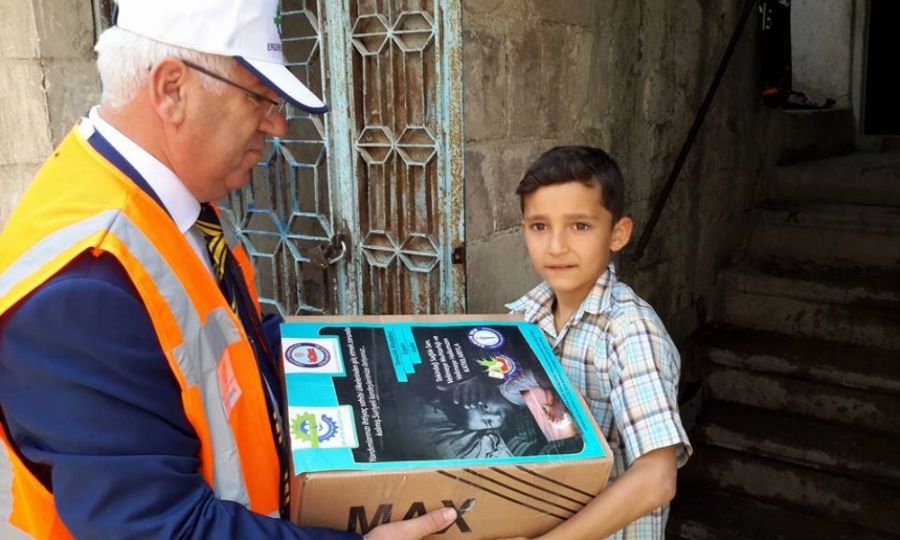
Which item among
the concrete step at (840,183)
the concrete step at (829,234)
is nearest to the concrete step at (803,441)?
the concrete step at (829,234)

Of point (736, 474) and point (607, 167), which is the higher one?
point (607, 167)

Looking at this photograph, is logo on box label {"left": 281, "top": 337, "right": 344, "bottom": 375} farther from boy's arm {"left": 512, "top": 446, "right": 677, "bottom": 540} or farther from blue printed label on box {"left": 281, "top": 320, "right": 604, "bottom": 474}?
boy's arm {"left": 512, "top": 446, "right": 677, "bottom": 540}

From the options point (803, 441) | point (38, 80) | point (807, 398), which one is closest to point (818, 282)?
point (807, 398)

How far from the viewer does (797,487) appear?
368 centimetres

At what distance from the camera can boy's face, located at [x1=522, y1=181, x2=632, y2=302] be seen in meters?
1.65

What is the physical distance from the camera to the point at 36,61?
2.57 meters

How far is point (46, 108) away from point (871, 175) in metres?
4.70

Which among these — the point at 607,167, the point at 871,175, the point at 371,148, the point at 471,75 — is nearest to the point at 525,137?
the point at 471,75

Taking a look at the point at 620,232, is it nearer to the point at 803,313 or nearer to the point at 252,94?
the point at 252,94

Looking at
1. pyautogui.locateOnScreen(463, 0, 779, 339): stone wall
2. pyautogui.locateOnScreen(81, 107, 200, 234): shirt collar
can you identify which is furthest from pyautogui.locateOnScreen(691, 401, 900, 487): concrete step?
pyautogui.locateOnScreen(81, 107, 200, 234): shirt collar

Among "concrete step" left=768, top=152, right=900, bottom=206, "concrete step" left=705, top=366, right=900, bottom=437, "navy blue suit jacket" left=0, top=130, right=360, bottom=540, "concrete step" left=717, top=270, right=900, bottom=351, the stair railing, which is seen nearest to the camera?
"navy blue suit jacket" left=0, top=130, right=360, bottom=540

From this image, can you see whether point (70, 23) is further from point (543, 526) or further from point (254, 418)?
point (543, 526)

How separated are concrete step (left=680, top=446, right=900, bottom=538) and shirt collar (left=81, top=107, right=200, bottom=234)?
10.8ft

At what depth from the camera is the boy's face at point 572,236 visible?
165 centimetres
